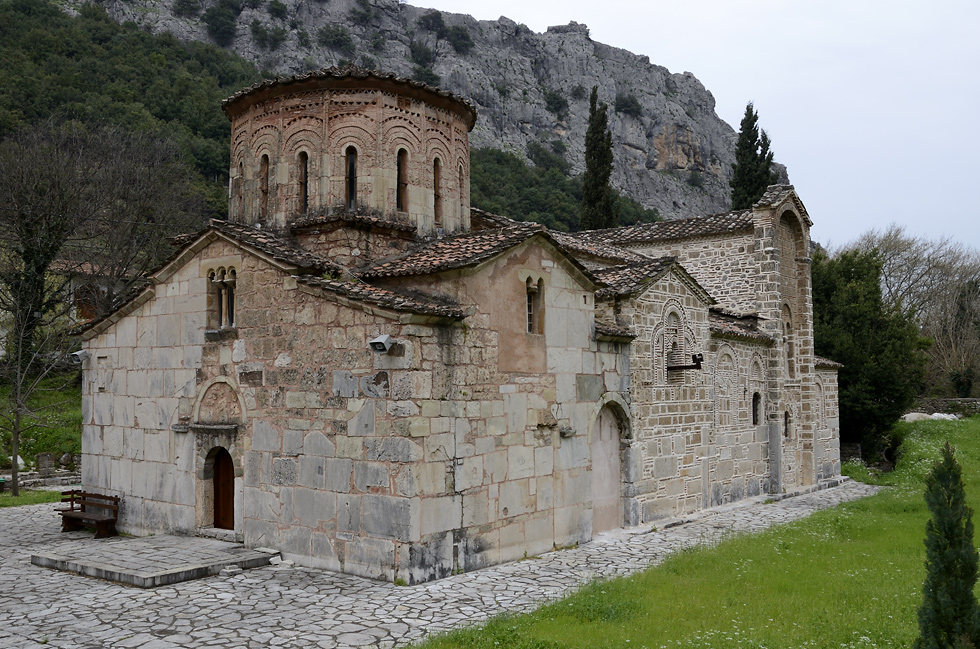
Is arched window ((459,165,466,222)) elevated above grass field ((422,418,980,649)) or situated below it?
above

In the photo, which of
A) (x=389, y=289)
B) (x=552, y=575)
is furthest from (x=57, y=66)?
(x=552, y=575)

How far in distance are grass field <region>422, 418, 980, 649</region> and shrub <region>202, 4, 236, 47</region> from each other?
62151mm

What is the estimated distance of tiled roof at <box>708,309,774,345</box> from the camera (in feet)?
53.5

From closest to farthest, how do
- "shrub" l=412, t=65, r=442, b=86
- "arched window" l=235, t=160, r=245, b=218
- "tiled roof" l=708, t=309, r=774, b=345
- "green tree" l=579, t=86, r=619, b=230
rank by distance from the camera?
"arched window" l=235, t=160, r=245, b=218, "tiled roof" l=708, t=309, r=774, b=345, "green tree" l=579, t=86, r=619, b=230, "shrub" l=412, t=65, r=442, b=86

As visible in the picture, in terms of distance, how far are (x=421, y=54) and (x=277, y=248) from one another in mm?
66577

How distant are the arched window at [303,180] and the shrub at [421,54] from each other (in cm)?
6282

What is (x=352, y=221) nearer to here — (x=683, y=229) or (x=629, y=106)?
(x=683, y=229)

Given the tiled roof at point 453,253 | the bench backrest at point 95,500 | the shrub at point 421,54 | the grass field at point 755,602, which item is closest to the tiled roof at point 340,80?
the tiled roof at point 453,253

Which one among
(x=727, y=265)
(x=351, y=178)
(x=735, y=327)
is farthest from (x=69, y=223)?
(x=735, y=327)

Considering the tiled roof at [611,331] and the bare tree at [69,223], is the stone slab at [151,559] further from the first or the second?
the bare tree at [69,223]

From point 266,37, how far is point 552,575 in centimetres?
6307

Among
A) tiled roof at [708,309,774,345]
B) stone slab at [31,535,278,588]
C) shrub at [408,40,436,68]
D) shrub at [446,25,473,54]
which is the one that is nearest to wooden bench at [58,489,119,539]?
stone slab at [31,535,278,588]

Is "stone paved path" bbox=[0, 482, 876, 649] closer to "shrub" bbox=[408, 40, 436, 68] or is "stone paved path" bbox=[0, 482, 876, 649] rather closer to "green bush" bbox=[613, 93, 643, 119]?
"shrub" bbox=[408, 40, 436, 68]

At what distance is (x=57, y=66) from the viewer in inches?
1454
